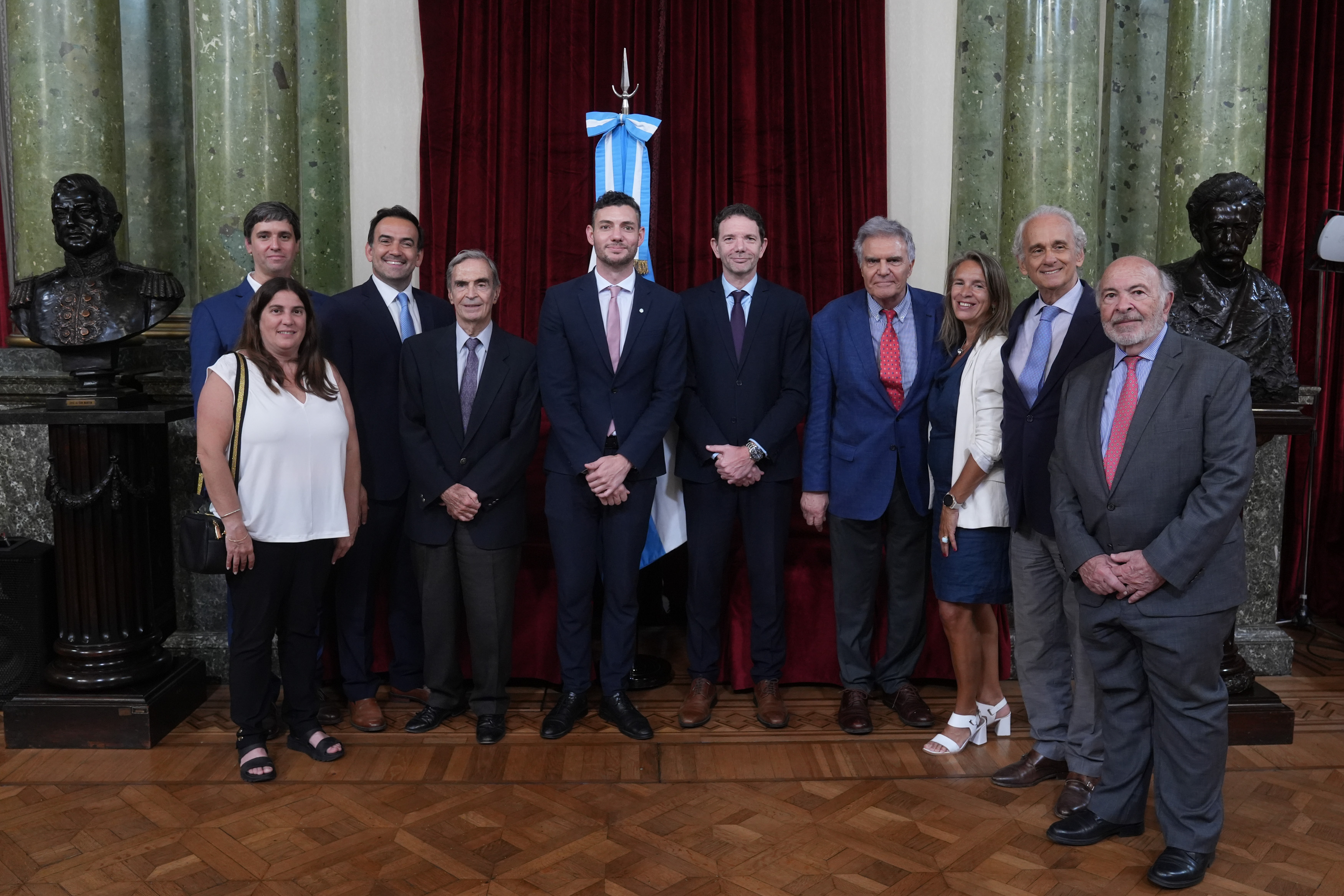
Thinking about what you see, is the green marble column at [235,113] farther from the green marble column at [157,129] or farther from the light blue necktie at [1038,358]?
the light blue necktie at [1038,358]

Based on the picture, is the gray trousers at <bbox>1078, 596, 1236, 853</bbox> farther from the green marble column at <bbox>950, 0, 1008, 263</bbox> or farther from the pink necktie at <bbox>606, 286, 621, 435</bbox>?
the green marble column at <bbox>950, 0, 1008, 263</bbox>

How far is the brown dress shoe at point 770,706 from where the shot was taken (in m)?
3.41

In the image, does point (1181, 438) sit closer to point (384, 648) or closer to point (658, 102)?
point (384, 648)

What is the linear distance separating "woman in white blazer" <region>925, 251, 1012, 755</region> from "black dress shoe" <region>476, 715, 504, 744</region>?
4.39 ft

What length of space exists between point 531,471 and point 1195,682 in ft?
8.72

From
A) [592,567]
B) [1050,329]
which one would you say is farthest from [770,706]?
[1050,329]

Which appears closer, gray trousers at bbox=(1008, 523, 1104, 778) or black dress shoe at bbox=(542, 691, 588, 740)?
gray trousers at bbox=(1008, 523, 1104, 778)

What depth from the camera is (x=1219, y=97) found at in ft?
13.3

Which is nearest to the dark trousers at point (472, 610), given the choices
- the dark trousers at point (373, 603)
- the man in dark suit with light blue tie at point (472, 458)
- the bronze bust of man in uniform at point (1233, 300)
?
the man in dark suit with light blue tie at point (472, 458)

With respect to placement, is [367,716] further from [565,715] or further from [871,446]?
[871,446]

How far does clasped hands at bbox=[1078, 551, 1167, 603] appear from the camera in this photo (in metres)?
2.40

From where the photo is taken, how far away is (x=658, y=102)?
5328mm

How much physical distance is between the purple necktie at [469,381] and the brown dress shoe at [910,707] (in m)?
1.70

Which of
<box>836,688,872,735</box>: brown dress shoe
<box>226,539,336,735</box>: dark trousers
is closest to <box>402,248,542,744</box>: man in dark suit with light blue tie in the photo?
<box>226,539,336,735</box>: dark trousers
